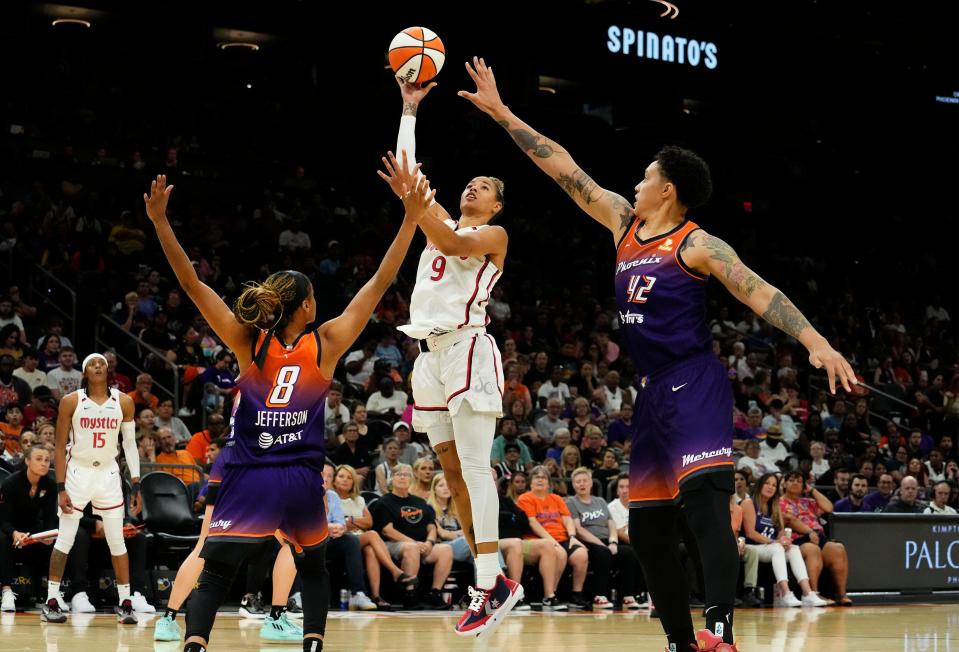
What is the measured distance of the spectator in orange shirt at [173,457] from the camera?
12594mm

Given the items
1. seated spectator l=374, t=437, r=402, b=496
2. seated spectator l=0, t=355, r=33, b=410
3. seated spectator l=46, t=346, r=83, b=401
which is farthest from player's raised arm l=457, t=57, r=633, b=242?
seated spectator l=46, t=346, r=83, b=401

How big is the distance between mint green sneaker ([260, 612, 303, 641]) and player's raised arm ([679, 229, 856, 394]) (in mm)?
4288

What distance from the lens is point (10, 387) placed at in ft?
44.3

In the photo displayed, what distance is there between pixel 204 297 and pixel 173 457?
7.93 metres

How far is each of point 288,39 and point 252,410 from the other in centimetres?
2125

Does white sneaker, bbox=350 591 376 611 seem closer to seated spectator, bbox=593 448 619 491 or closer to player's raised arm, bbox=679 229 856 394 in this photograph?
seated spectator, bbox=593 448 619 491

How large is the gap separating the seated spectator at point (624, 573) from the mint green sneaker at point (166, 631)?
224 inches

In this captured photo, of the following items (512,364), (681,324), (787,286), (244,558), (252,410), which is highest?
(787,286)

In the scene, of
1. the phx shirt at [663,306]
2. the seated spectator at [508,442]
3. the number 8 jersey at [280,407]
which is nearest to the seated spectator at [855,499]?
the seated spectator at [508,442]

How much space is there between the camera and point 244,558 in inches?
206

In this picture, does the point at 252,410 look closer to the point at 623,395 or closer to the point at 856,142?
the point at 623,395

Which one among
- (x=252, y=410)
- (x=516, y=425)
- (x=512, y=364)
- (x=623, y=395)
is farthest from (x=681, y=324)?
(x=623, y=395)

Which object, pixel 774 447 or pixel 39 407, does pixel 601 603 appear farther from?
pixel 39 407

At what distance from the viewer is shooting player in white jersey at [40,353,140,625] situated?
10547mm
